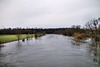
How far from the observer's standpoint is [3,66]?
8117mm

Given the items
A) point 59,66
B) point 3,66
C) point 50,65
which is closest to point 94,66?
point 59,66

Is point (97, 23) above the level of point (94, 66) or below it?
above

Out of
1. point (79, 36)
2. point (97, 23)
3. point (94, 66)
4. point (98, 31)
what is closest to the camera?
point (94, 66)

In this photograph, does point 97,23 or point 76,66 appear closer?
point 76,66

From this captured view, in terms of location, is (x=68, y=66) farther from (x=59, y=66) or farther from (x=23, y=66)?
(x=23, y=66)

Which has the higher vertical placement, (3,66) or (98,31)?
(98,31)

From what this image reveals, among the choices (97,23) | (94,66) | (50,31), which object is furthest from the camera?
(50,31)

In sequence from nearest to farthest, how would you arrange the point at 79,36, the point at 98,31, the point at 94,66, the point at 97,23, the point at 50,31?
1. the point at 94,66
2. the point at 98,31
3. the point at 97,23
4. the point at 79,36
5. the point at 50,31

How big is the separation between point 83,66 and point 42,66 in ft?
12.9

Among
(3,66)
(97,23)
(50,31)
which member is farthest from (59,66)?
(50,31)

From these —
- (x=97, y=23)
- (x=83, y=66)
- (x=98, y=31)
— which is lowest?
(x=83, y=66)

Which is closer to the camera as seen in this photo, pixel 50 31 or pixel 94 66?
pixel 94 66

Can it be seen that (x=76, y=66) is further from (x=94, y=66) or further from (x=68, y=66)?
(x=94, y=66)

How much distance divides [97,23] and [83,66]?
3164 centimetres
